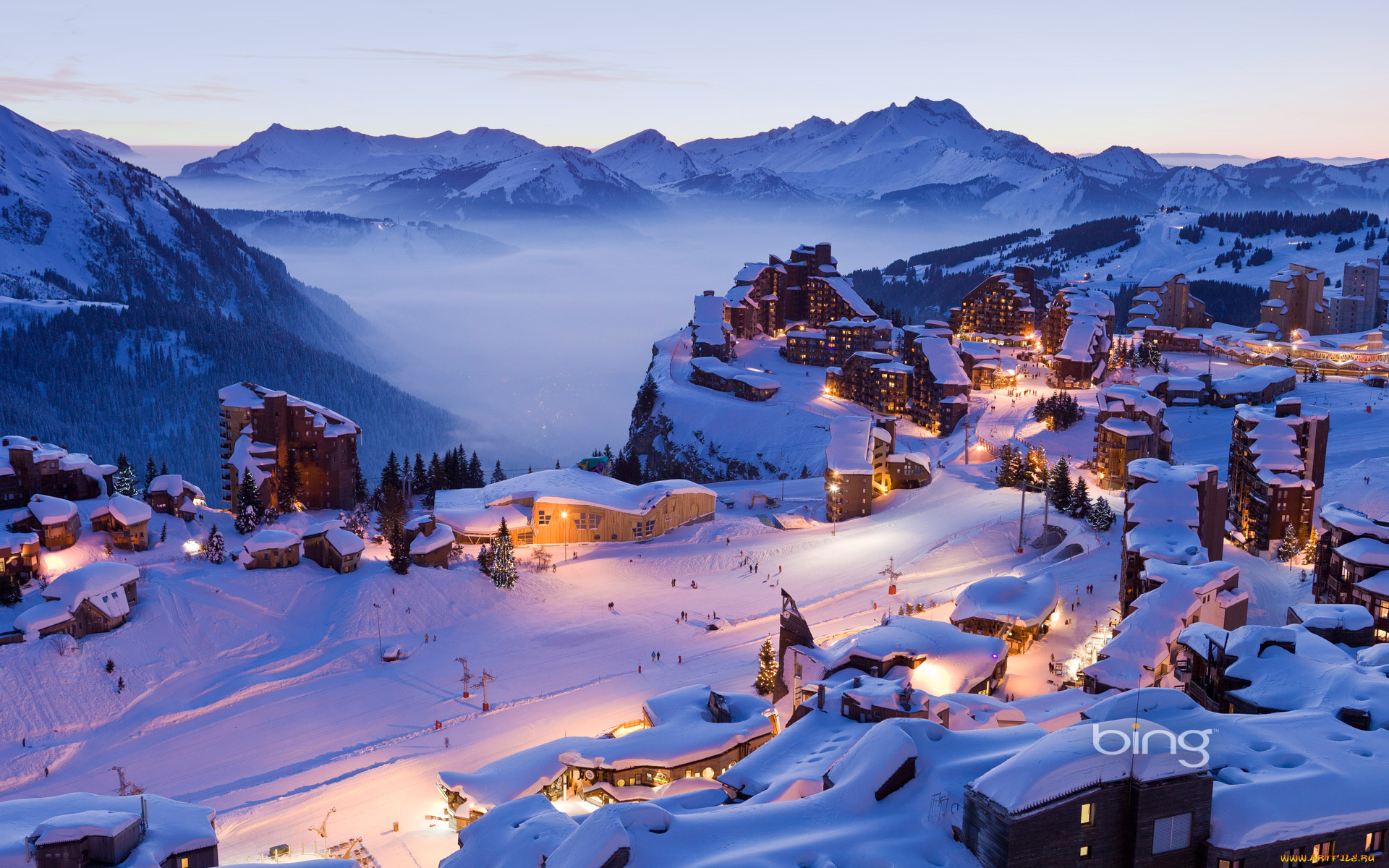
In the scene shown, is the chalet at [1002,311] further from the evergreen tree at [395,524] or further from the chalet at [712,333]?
the evergreen tree at [395,524]

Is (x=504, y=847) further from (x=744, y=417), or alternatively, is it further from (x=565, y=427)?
(x=565, y=427)

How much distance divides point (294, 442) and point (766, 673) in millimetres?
45455

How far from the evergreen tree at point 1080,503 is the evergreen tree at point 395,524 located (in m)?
41.1

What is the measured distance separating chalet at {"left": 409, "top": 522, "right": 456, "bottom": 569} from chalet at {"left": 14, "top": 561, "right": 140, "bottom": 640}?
15085 mm

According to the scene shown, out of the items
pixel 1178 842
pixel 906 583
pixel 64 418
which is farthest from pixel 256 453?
pixel 64 418

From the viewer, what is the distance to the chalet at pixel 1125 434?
256ft

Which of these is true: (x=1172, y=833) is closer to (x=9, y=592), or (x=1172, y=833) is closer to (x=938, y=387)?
(x=9, y=592)

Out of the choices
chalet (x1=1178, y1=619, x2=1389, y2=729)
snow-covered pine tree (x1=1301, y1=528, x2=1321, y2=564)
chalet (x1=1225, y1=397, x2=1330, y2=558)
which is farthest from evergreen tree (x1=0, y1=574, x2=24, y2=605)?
snow-covered pine tree (x1=1301, y1=528, x2=1321, y2=564)

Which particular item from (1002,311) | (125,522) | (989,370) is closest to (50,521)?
(125,522)

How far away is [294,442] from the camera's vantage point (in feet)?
260

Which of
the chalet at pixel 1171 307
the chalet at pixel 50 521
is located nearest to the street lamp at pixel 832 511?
the chalet at pixel 50 521

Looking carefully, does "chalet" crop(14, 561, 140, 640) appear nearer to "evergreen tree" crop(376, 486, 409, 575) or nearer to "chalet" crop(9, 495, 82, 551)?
"chalet" crop(9, 495, 82, 551)

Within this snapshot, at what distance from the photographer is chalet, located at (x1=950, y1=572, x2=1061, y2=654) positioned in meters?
49.6

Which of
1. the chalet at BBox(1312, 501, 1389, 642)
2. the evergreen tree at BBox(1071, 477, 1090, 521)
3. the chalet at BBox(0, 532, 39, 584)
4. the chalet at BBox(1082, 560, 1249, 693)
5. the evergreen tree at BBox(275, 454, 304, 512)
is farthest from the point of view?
the evergreen tree at BBox(275, 454, 304, 512)
